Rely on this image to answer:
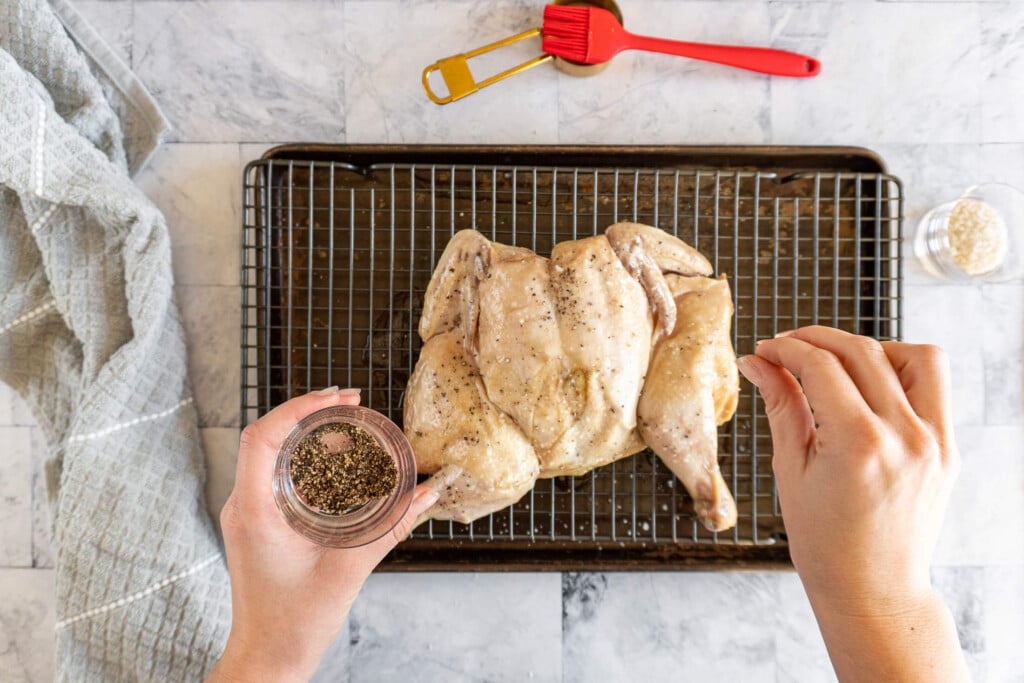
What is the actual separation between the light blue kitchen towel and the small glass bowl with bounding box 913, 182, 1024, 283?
1.87 metres

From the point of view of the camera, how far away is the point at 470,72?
5.32 ft

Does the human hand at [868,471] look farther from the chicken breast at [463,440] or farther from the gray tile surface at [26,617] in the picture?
the gray tile surface at [26,617]

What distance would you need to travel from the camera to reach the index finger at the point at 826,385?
103cm

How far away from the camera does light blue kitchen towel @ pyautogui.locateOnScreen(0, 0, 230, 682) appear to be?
150cm

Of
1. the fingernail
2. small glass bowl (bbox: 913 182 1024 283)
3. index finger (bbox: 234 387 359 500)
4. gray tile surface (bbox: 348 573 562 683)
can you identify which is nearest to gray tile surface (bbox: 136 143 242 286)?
index finger (bbox: 234 387 359 500)

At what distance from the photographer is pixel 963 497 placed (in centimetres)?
170

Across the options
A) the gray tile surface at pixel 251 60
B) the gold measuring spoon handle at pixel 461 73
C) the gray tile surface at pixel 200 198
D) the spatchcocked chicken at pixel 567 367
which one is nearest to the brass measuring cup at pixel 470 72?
the gold measuring spoon handle at pixel 461 73

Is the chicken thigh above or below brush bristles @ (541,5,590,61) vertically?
below

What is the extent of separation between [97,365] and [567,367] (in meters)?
1.09


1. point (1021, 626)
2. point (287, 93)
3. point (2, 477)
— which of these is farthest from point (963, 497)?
point (2, 477)

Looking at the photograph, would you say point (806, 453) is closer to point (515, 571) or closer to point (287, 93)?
point (515, 571)

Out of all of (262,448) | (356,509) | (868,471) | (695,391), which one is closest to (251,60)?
(262,448)

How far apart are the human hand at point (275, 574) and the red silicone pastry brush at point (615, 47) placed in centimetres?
99

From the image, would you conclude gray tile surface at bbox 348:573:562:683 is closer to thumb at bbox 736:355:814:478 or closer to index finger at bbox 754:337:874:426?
thumb at bbox 736:355:814:478
